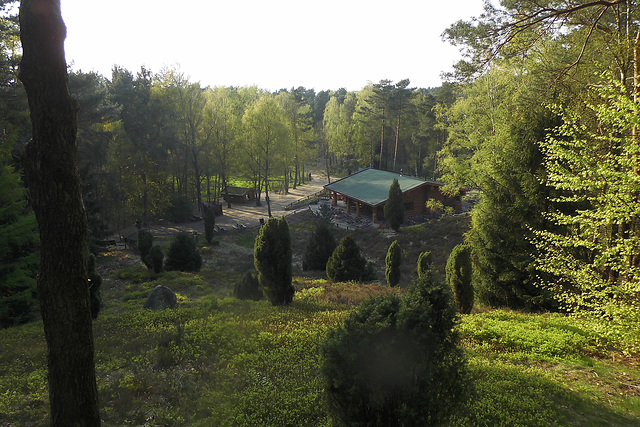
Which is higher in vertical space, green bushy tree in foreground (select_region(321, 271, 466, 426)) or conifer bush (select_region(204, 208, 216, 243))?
green bushy tree in foreground (select_region(321, 271, 466, 426))

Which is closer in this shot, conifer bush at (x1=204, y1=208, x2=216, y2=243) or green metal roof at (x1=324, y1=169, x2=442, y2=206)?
conifer bush at (x1=204, y1=208, x2=216, y2=243)

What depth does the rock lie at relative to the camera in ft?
42.7

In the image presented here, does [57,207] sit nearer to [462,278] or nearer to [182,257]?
[462,278]

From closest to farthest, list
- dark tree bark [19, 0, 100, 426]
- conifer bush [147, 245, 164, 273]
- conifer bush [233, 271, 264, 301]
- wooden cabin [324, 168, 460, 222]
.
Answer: dark tree bark [19, 0, 100, 426] < conifer bush [233, 271, 264, 301] < conifer bush [147, 245, 164, 273] < wooden cabin [324, 168, 460, 222]

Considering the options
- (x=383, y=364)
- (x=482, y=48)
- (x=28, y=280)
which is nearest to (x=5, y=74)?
(x=28, y=280)

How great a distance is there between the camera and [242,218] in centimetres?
3925

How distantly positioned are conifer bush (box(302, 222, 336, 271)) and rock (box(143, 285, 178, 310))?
36.0ft

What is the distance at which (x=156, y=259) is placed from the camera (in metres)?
19.7

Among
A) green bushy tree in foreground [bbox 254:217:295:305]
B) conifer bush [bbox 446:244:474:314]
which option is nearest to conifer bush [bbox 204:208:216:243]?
green bushy tree in foreground [bbox 254:217:295:305]

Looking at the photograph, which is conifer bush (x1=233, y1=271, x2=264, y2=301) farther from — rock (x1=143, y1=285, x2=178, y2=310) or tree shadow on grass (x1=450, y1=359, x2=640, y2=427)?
tree shadow on grass (x1=450, y1=359, x2=640, y2=427)

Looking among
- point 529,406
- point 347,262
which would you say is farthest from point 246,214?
point 529,406

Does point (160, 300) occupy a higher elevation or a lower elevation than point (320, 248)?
higher

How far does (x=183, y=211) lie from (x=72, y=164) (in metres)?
35.2

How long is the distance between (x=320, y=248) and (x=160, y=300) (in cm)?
1150
